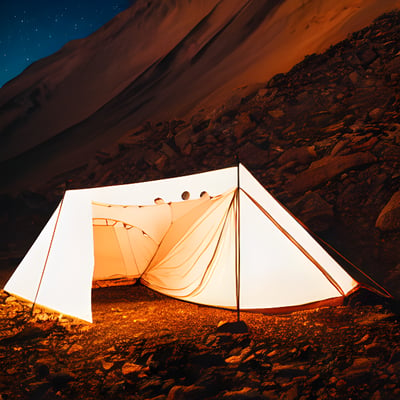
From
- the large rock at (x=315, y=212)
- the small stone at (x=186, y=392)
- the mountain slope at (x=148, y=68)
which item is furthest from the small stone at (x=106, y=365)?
the mountain slope at (x=148, y=68)

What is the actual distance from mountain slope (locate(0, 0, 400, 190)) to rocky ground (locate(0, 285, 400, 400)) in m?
17.4

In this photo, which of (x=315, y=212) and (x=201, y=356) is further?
(x=315, y=212)

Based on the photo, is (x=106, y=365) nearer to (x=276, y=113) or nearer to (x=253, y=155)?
(x=253, y=155)

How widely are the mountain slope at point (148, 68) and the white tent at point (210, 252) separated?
16173mm

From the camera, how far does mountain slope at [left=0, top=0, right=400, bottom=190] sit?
22688 millimetres

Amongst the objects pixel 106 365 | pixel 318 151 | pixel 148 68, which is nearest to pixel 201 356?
pixel 106 365

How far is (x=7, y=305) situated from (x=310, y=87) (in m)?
13.9

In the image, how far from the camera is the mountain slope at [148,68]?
74.4 feet

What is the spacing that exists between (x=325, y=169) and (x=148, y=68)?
2882 centimetres

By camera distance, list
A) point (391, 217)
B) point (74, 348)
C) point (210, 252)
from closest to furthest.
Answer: point (74, 348) < point (210, 252) < point (391, 217)

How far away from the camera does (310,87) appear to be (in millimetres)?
15086

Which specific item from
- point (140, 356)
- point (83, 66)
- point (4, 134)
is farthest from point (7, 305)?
point (83, 66)

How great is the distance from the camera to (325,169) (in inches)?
370

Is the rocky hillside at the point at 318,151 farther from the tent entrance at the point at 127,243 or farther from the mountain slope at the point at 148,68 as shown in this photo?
the mountain slope at the point at 148,68
